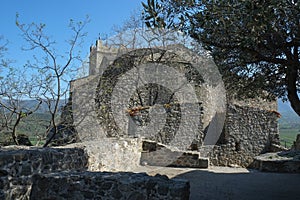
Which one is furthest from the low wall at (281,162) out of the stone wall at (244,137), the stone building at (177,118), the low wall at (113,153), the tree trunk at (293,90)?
the tree trunk at (293,90)

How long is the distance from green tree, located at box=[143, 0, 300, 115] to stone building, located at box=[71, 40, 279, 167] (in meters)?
4.51

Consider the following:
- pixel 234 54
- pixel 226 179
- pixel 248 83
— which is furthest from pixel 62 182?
pixel 226 179

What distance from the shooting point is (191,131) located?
40.1 ft

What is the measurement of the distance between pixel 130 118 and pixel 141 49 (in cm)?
480

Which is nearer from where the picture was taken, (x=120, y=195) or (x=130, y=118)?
(x=120, y=195)

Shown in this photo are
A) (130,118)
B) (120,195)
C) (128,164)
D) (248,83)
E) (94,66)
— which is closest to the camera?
(120,195)

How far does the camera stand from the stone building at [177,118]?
36.3ft

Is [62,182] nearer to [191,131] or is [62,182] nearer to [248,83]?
[248,83]

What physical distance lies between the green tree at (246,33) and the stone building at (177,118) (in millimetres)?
4506

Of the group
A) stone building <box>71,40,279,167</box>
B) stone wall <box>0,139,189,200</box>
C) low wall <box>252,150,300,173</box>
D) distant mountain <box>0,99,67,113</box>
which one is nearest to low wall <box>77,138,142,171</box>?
stone building <box>71,40,279,167</box>

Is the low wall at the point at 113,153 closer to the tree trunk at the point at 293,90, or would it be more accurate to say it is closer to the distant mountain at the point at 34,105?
the distant mountain at the point at 34,105

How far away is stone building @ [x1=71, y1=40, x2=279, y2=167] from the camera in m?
11.1

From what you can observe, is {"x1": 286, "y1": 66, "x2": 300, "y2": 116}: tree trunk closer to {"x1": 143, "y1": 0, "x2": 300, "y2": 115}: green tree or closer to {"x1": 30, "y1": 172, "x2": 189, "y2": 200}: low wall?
{"x1": 143, "y1": 0, "x2": 300, "y2": 115}: green tree

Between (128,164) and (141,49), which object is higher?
(141,49)
